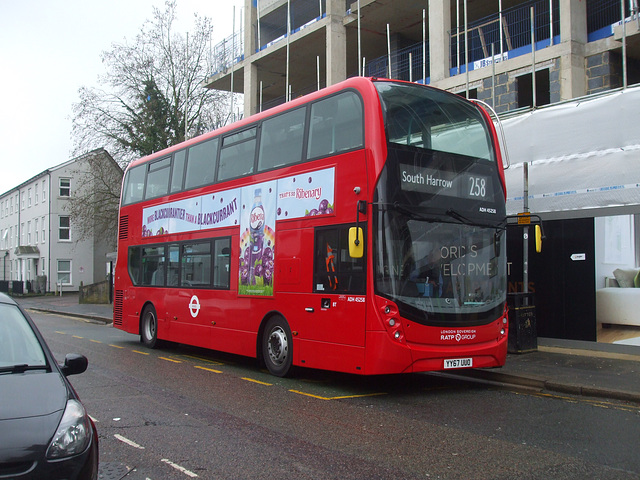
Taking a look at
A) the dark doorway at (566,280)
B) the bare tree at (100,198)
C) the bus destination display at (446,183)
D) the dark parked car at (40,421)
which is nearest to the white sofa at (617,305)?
the dark doorway at (566,280)

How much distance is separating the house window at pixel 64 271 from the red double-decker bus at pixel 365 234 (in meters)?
44.4

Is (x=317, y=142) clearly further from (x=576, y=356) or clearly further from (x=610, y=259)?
(x=610, y=259)

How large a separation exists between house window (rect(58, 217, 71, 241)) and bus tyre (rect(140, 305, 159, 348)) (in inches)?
1620

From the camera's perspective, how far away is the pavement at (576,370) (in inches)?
323

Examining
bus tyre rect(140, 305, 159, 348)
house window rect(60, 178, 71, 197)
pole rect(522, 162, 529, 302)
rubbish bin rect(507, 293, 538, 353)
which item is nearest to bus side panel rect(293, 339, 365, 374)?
rubbish bin rect(507, 293, 538, 353)

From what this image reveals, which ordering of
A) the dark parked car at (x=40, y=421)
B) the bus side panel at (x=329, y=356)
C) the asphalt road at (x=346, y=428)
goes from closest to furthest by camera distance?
the dark parked car at (x=40, y=421) → the asphalt road at (x=346, y=428) → the bus side panel at (x=329, y=356)

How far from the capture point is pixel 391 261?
780 centimetres

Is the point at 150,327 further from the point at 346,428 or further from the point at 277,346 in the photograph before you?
the point at 346,428

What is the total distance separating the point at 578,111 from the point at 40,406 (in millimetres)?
11335

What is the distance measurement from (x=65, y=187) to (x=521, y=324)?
48.8 m

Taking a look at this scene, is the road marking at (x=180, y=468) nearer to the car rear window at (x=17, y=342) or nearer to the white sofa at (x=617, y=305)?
the car rear window at (x=17, y=342)

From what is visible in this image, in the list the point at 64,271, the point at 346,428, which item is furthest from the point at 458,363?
the point at 64,271

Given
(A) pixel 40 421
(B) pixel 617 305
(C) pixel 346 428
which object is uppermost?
(B) pixel 617 305

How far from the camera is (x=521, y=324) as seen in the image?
11.5 metres
